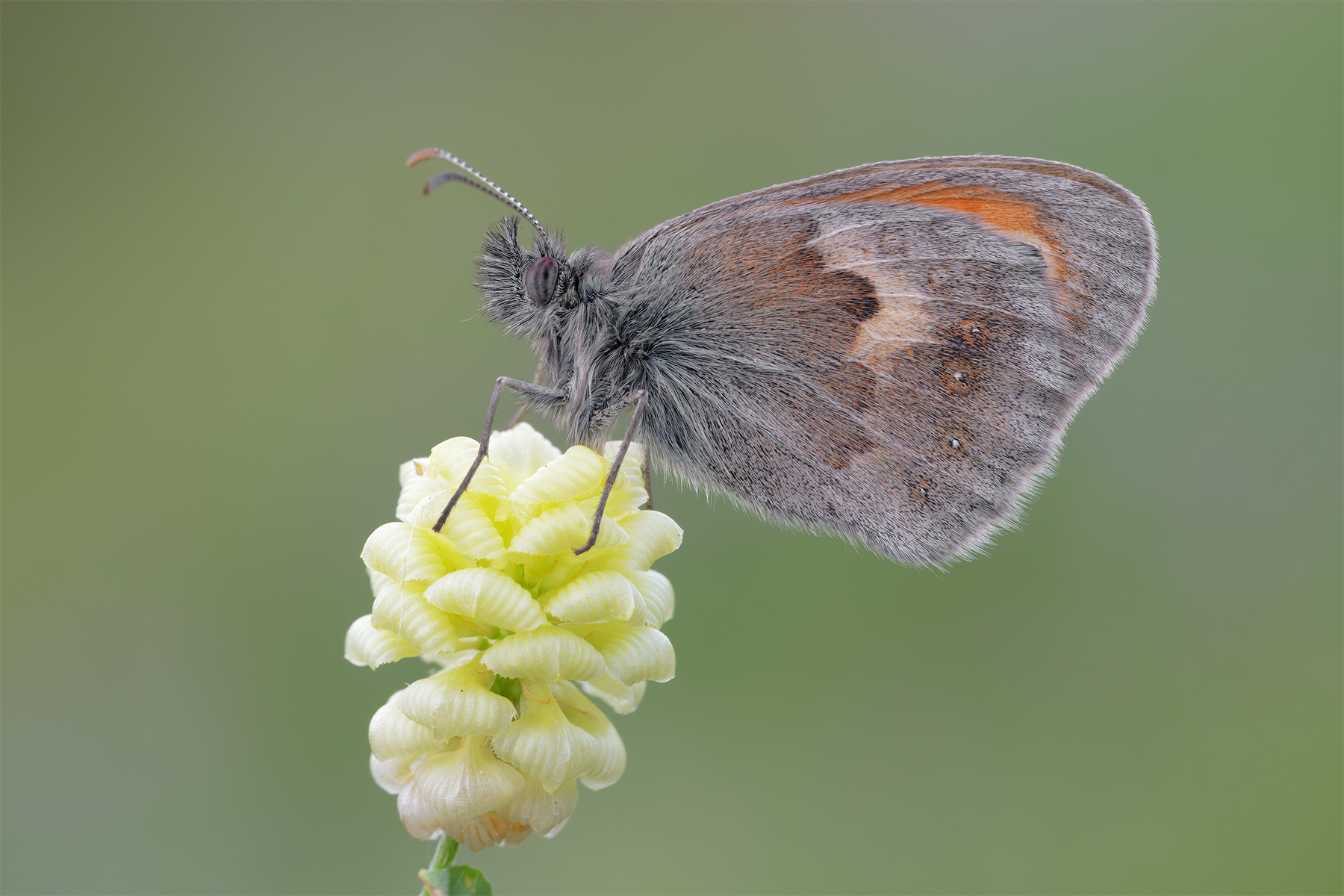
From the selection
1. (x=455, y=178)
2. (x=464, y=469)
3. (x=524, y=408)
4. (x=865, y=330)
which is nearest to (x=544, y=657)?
(x=464, y=469)

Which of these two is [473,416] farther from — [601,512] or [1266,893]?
[1266,893]

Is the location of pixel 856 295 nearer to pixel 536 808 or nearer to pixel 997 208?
pixel 997 208

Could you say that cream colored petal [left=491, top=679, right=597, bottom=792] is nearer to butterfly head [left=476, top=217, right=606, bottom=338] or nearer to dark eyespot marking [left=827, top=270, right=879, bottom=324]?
butterfly head [left=476, top=217, right=606, bottom=338]

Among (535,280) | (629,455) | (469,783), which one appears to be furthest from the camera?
(535,280)

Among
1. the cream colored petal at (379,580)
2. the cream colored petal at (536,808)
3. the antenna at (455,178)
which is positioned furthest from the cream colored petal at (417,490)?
the antenna at (455,178)

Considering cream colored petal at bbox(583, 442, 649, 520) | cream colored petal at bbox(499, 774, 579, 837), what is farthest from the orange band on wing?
cream colored petal at bbox(499, 774, 579, 837)

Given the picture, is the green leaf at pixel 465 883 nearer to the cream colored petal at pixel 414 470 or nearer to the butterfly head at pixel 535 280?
the cream colored petal at pixel 414 470

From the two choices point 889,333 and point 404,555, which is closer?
point 404,555

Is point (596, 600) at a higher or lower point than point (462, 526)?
lower
